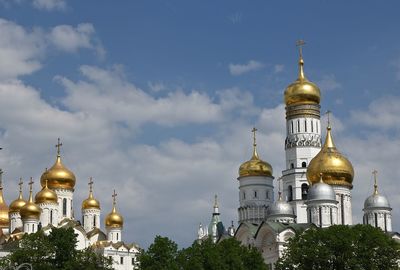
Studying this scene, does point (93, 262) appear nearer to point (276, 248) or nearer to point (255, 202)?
point (276, 248)

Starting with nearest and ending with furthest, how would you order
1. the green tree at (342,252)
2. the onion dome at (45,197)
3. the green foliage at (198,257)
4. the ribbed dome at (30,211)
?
the green foliage at (198,257), the green tree at (342,252), the ribbed dome at (30,211), the onion dome at (45,197)

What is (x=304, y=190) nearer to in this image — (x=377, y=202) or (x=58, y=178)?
(x=377, y=202)

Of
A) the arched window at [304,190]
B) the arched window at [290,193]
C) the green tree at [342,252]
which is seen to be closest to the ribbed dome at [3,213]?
the arched window at [290,193]

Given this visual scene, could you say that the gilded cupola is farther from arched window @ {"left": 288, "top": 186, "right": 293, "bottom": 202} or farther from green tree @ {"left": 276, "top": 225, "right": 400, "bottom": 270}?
green tree @ {"left": 276, "top": 225, "right": 400, "bottom": 270}

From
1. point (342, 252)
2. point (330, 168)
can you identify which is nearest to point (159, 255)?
point (342, 252)

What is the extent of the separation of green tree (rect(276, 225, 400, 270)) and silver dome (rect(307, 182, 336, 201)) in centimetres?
1365

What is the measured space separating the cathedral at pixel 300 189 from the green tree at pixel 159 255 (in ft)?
54.6

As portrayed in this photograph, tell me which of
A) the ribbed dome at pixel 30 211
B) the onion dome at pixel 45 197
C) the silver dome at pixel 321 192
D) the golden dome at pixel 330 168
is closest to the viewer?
the silver dome at pixel 321 192

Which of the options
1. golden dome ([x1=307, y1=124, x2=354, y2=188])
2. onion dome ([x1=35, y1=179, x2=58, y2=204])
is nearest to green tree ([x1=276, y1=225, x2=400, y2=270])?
golden dome ([x1=307, y1=124, x2=354, y2=188])

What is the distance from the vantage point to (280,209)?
76.8m

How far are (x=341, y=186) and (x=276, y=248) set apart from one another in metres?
9.75

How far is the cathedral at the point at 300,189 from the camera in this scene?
73500 millimetres

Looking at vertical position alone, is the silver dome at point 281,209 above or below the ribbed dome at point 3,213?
below

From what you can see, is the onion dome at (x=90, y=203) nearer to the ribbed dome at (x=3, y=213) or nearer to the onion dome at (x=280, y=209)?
the ribbed dome at (x=3, y=213)
